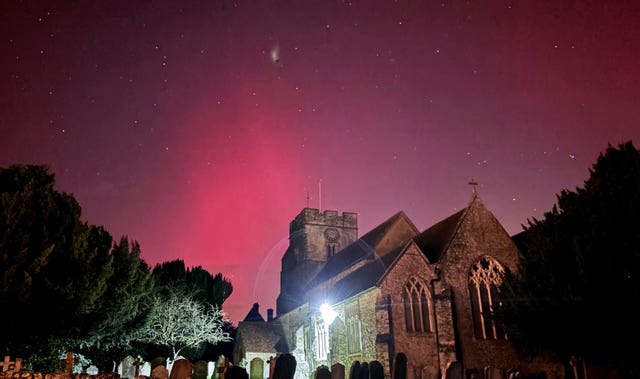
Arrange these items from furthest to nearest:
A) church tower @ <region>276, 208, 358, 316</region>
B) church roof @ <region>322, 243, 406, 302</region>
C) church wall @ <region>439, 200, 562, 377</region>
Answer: church tower @ <region>276, 208, 358, 316</region> → church roof @ <region>322, 243, 406, 302</region> → church wall @ <region>439, 200, 562, 377</region>

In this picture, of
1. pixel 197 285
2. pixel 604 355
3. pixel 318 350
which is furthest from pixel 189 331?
pixel 604 355

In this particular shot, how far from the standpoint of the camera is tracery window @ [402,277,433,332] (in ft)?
82.6

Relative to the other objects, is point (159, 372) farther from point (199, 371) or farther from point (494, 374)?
point (494, 374)

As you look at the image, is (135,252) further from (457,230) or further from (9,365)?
(457,230)

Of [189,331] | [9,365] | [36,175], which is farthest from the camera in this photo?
[189,331]

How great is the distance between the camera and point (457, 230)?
2717 cm

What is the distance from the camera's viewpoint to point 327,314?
3228 cm

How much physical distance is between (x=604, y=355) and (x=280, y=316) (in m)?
35.7

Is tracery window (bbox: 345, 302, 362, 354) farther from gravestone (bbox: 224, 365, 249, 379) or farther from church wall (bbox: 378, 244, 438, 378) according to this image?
gravestone (bbox: 224, 365, 249, 379)

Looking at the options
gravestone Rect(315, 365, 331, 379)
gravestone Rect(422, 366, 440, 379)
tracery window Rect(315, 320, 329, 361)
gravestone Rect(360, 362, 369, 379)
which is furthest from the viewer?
tracery window Rect(315, 320, 329, 361)

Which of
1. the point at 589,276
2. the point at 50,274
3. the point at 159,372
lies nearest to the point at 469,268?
the point at 589,276

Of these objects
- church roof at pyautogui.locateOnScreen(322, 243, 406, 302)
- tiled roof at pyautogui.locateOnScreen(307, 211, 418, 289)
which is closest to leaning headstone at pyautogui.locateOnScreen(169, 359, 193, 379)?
church roof at pyautogui.locateOnScreen(322, 243, 406, 302)

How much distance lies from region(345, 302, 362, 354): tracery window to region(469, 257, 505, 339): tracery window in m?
6.07

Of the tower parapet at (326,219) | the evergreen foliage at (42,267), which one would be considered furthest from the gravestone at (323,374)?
the tower parapet at (326,219)
